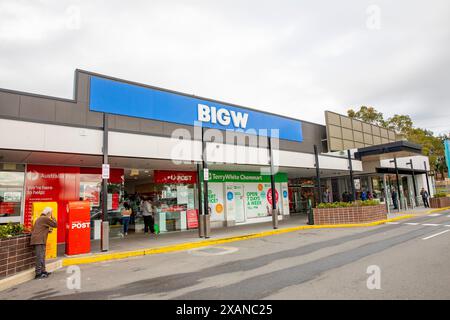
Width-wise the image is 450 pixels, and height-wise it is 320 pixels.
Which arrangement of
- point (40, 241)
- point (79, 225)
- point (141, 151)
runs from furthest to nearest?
point (141, 151)
point (79, 225)
point (40, 241)

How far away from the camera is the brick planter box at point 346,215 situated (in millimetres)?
16188

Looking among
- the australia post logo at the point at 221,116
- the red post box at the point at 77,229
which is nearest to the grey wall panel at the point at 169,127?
the australia post logo at the point at 221,116

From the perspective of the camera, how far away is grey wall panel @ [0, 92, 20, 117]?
10172mm

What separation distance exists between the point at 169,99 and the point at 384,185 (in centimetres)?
2195

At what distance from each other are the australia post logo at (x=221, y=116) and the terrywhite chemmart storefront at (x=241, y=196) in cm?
309

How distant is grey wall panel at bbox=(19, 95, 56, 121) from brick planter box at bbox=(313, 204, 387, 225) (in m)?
13.4

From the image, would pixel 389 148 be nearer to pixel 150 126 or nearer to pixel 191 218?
pixel 191 218

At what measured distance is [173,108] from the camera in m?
15.2

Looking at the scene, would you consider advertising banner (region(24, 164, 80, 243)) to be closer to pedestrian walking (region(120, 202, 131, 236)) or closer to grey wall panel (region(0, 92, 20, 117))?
pedestrian walking (region(120, 202, 131, 236))

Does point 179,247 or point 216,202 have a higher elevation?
point 216,202

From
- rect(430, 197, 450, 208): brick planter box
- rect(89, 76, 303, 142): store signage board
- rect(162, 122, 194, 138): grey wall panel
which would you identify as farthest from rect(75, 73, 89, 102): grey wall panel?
rect(430, 197, 450, 208): brick planter box

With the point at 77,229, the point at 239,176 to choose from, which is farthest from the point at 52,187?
the point at 239,176

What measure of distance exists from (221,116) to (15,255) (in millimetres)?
11802

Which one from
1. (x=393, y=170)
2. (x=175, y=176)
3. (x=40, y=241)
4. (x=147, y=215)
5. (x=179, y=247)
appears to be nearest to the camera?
(x=40, y=241)
